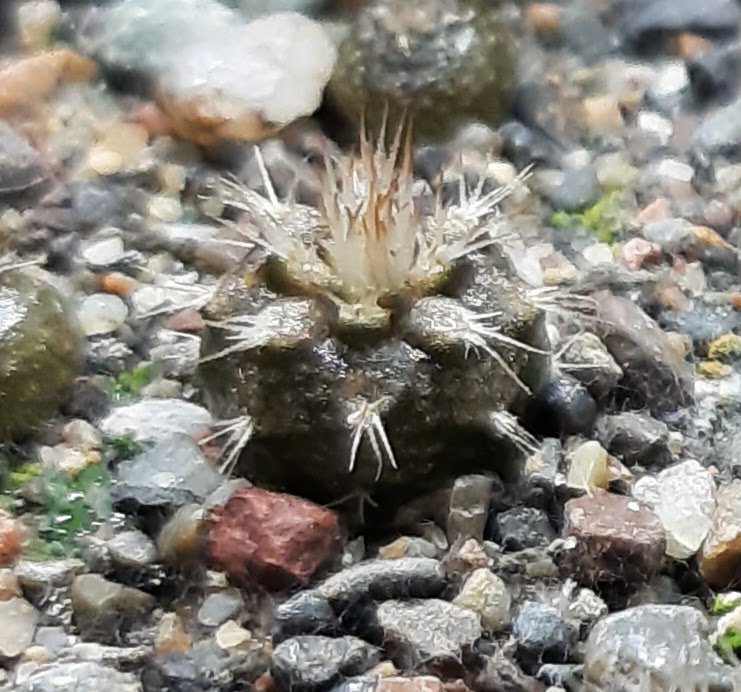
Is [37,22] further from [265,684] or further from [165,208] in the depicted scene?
[265,684]

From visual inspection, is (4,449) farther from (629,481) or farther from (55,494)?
(629,481)

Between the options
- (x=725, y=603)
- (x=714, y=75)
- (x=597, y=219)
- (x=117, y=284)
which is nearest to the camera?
(x=725, y=603)

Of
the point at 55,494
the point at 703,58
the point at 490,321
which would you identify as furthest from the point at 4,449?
the point at 703,58

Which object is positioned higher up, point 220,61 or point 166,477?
point 220,61

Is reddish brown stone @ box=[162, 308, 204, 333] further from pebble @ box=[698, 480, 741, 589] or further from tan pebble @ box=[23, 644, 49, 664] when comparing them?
pebble @ box=[698, 480, 741, 589]

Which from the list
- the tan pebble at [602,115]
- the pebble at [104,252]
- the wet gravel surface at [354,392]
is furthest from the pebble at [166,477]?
the tan pebble at [602,115]

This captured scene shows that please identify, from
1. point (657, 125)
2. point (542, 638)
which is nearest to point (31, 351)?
point (542, 638)

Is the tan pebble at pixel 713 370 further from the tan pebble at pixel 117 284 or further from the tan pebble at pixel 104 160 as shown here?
the tan pebble at pixel 104 160
